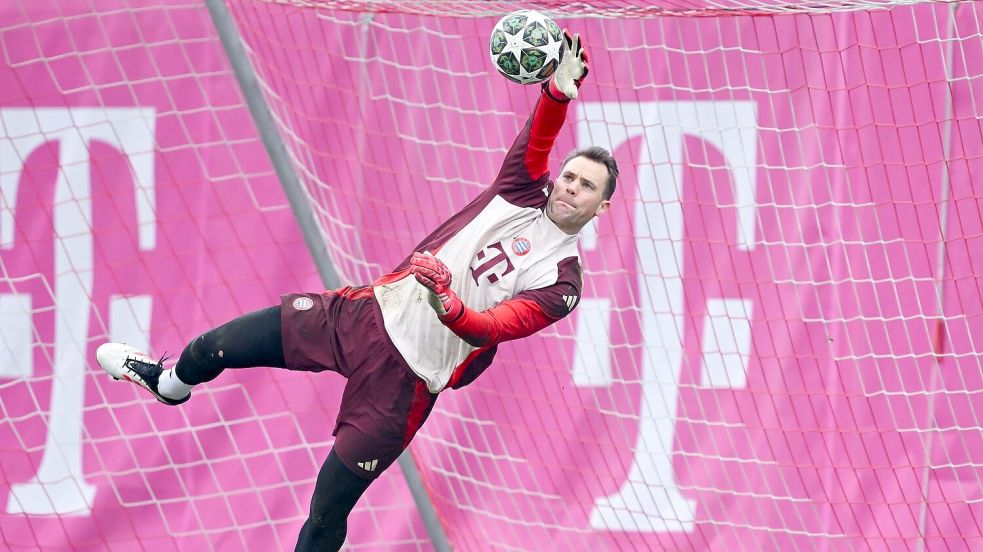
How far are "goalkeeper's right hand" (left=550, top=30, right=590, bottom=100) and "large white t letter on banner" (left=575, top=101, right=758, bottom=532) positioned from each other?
1552 millimetres

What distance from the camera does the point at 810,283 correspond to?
5.21m

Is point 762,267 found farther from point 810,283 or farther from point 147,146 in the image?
point 147,146

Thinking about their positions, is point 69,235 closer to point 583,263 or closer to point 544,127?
point 583,263

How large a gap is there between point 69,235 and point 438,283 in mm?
2684

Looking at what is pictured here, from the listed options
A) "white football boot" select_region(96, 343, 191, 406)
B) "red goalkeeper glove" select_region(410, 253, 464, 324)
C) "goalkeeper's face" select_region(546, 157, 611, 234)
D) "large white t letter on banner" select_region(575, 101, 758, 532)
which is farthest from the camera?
"large white t letter on banner" select_region(575, 101, 758, 532)

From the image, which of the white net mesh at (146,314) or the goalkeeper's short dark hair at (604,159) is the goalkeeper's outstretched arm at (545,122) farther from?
the white net mesh at (146,314)

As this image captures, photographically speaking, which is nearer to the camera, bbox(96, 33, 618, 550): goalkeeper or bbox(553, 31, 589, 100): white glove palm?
bbox(553, 31, 589, 100): white glove palm

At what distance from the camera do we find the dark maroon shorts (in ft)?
12.6

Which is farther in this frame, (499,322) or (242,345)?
(242,345)

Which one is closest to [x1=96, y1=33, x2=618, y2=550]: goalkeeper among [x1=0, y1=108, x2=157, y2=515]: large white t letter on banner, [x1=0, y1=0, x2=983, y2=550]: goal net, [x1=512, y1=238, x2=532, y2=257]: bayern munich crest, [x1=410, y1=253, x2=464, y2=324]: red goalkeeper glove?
[x1=512, y1=238, x2=532, y2=257]: bayern munich crest

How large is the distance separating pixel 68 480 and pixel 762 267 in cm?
296

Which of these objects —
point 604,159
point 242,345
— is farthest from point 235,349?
point 604,159

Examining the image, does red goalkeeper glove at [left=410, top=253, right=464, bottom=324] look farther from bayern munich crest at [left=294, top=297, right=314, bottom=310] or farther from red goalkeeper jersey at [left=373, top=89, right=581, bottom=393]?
bayern munich crest at [left=294, top=297, right=314, bottom=310]

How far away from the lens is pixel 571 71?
3.67 metres
